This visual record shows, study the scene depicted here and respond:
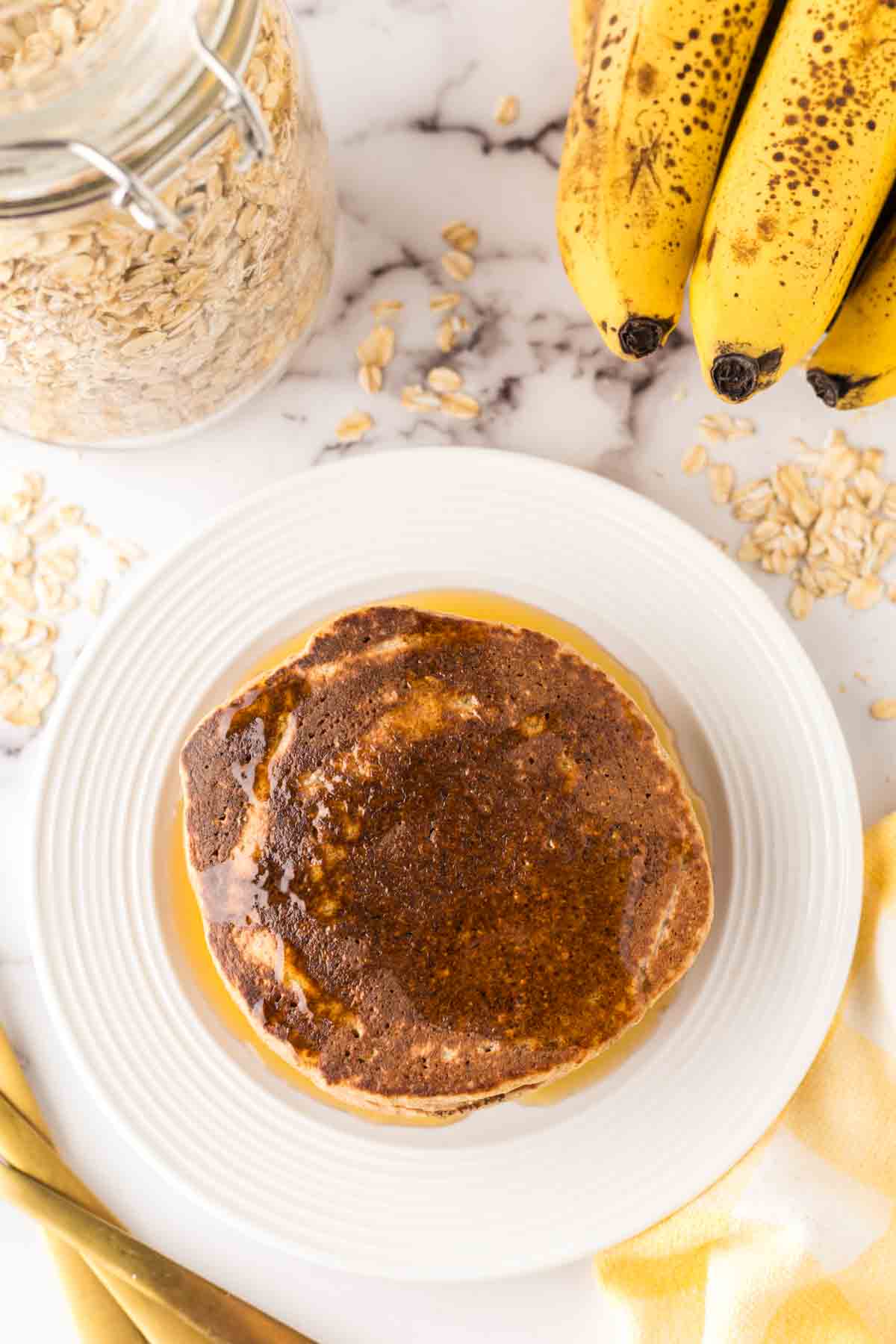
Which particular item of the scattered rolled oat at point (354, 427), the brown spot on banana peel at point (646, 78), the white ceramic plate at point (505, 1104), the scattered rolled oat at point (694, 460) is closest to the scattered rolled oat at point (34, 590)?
the white ceramic plate at point (505, 1104)

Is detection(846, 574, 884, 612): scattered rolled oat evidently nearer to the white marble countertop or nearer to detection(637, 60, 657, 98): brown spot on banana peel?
the white marble countertop

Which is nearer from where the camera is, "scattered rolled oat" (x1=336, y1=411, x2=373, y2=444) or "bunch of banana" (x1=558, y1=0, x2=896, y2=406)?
"bunch of banana" (x1=558, y1=0, x2=896, y2=406)

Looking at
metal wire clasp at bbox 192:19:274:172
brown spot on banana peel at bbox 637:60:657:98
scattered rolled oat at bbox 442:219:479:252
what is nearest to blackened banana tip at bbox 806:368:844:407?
brown spot on banana peel at bbox 637:60:657:98

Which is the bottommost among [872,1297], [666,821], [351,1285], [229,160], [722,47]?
[351,1285]

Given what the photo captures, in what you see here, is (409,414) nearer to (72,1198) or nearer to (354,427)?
(354,427)

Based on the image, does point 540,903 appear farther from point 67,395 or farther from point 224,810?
point 67,395

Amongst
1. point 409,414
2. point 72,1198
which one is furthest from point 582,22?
point 72,1198

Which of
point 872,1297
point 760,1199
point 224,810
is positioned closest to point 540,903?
point 224,810
